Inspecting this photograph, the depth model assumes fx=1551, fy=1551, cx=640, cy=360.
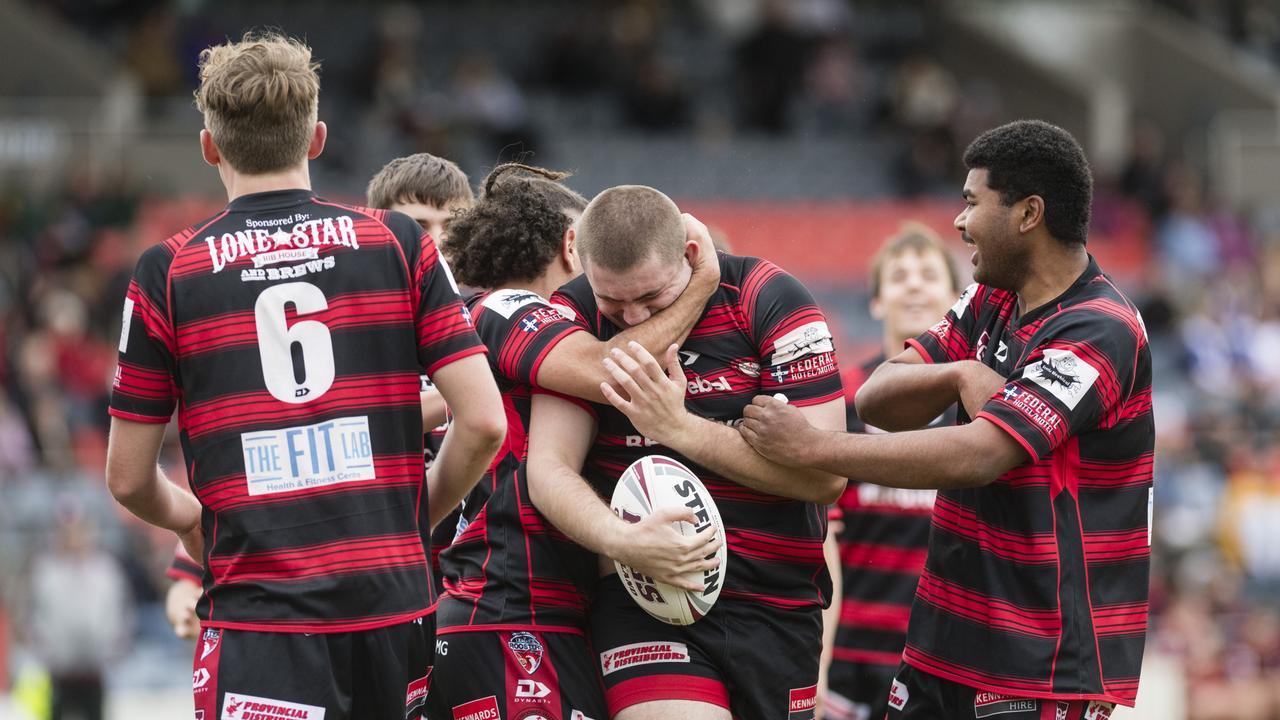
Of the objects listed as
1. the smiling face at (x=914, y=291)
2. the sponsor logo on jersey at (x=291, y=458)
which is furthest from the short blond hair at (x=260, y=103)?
the smiling face at (x=914, y=291)

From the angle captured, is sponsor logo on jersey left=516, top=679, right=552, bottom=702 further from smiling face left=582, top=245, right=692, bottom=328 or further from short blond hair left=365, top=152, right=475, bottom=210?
short blond hair left=365, top=152, right=475, bottom=210

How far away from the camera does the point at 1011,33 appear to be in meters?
25.4

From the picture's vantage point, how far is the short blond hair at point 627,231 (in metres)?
4.59

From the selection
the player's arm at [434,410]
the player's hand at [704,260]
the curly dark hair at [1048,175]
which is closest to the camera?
the curly dark hair at [1048,175]

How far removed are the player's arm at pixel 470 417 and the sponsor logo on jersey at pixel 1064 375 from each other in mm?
1557

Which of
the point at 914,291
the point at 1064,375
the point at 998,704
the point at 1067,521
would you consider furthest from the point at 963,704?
the point at 914,291

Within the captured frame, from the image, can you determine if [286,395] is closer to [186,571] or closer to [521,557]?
[521,557]

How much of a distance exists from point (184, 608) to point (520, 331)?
197 centimetres

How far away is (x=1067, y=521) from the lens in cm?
459

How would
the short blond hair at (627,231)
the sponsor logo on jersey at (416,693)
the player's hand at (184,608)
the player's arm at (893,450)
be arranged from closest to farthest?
the sponsor logo on jersey at (416,693) < the player's arm at (893,450) < the short blond hair at (627,231) < the player's hand at (184,608)

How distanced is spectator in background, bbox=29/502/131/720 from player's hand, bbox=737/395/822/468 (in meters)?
9.01

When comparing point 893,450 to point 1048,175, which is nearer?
point 893,450

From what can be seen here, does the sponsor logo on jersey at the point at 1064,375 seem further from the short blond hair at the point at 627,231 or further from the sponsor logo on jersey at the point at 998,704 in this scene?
the short blond hair at the point at 627,231

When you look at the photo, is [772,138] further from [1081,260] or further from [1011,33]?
[1081,260]
